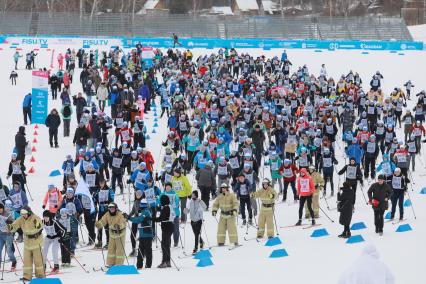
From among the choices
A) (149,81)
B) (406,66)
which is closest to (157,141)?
(149,81)

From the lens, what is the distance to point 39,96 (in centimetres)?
3231

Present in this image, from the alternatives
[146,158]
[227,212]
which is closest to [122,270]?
[227,212]

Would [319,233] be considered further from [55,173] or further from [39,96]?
[39,96]

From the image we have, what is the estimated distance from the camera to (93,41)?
59281mm

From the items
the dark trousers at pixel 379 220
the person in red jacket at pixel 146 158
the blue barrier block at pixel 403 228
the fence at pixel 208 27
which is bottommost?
the blue barrier block at pixel 403 228

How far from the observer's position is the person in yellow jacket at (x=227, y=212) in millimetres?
18678

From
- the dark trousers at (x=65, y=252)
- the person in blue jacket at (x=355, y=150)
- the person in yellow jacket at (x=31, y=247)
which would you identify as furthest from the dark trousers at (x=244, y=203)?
the person in blue jacket at (x=355, y=150)

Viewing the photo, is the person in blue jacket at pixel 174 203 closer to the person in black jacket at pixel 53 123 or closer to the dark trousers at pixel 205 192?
the dark trousers at pixel 205 192

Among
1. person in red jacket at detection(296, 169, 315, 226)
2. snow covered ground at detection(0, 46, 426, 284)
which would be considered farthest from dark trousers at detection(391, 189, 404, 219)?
person in red jacket at detection(296, 169, 315, 226)

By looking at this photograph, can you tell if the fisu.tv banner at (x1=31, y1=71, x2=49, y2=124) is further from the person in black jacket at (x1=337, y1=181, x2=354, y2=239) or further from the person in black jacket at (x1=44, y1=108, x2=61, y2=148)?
the person in black jacket at (x1=337, y1=181, x2=354, y2=239)

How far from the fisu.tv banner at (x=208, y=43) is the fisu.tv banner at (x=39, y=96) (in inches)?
1017

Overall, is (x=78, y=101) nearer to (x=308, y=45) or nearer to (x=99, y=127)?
(x=99, y=127)

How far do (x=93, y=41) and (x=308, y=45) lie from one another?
45.0 ft

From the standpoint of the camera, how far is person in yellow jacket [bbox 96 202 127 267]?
1688 cm
